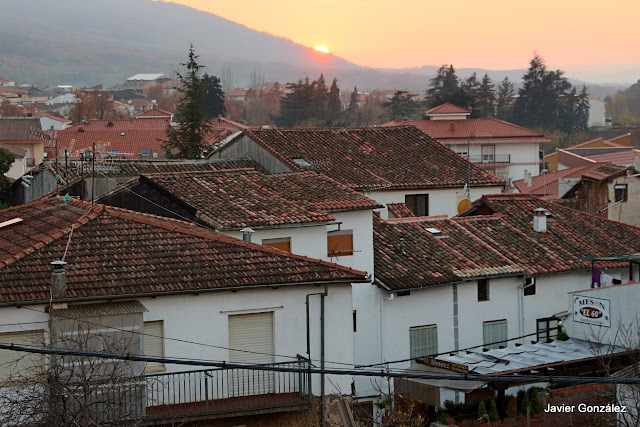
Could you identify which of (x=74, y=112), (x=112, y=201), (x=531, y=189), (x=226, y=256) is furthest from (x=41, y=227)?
(x=74, y=112)

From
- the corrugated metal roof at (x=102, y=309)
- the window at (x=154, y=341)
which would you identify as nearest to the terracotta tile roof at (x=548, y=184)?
the window at (x=154, y=341)

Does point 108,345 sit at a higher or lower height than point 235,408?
higher

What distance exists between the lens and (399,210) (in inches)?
1222

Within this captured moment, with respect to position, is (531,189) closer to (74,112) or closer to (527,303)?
(527,303)

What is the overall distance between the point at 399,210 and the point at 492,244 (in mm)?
6024

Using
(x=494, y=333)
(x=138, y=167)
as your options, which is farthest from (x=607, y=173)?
(x=138, y=167)

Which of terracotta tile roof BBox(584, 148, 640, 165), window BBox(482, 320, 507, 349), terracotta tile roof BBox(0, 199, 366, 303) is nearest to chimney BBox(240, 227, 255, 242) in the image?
terracotta tile roof BBox(0, 199, 366, 303)

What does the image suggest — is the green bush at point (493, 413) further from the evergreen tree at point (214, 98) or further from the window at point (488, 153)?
the evergreen tree at point (214, 98)

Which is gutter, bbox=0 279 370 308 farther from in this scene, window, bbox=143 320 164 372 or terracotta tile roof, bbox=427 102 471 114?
terracotta tile roof, bbox=427 102 471 114

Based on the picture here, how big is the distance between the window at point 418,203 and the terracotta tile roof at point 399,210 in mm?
1195

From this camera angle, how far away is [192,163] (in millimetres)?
33219

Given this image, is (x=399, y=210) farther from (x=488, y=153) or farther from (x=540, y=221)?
(x=488, y=153)

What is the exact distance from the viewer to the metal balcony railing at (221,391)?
14180 millimetres

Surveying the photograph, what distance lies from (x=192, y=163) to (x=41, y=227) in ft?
55.0
